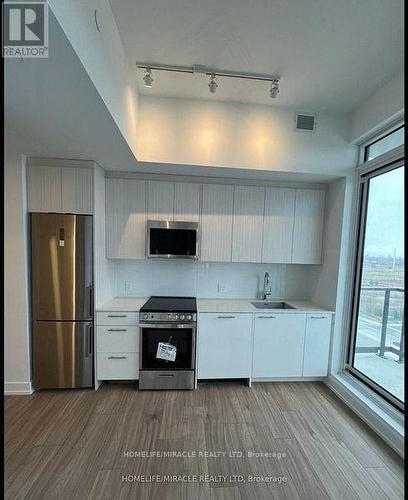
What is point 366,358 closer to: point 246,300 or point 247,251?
point 246,300

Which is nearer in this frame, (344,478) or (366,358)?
(344,478)

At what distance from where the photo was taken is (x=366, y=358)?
275 centimetres

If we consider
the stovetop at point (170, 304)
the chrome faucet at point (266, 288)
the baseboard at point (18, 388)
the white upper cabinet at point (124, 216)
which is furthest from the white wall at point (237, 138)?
the baseboard at point (18, 388)

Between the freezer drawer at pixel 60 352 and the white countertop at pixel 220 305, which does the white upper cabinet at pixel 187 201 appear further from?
the freezer drawer at pixel 60 352

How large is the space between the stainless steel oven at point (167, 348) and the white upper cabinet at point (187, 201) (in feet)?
3.64

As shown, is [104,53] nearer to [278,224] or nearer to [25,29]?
[25,29]

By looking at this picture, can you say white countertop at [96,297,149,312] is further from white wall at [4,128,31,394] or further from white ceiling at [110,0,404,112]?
white ceiling at [110,0,404,112]

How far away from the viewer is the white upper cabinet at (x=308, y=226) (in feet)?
10.2

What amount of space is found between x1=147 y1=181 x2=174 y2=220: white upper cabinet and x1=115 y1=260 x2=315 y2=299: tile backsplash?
66 cm

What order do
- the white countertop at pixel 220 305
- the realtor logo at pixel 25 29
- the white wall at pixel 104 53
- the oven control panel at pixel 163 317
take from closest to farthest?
the realtor logo at pixel 25 29 → the white wall at pixel 104 53 → the oven control panel at pixel 163 317 → the white countertop at pixel 220 305

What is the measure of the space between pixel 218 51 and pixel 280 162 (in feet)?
4.00

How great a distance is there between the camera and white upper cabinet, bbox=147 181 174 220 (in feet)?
9.66

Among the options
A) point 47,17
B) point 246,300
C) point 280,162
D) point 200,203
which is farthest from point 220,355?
point 47,17

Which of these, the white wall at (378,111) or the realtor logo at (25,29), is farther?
the white wall at (378,111)
